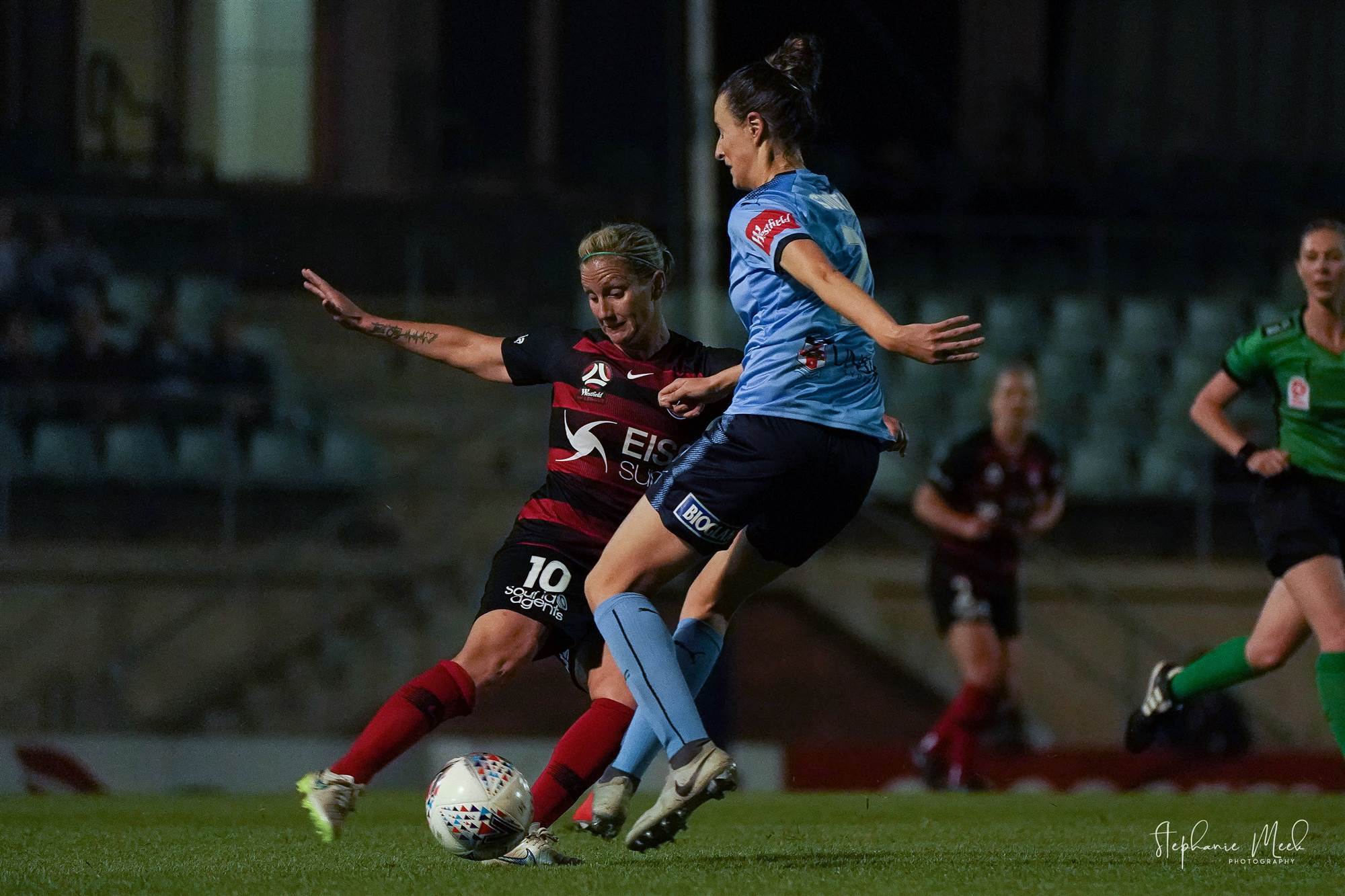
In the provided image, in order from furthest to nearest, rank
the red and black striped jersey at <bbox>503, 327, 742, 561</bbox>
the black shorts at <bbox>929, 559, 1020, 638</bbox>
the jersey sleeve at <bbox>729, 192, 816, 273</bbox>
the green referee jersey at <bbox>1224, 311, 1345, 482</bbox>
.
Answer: the black shorts at <bbox>929, 559, 1020, 638</bbox>
the green referee jersey at <bbox>1224, 311, 1345, 482</bbox>
the red and black striped jersey at <bbox>503, 327, 742, 561</bbox>
the jersey sleeve at <bbox>729, 192, 816, 273</bbox>

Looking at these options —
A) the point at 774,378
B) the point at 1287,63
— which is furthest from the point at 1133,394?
the point at 774,378

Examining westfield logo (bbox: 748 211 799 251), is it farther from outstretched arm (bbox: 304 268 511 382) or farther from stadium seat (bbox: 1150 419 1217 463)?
stadium seat (bbox: 1150 419 1217 463)

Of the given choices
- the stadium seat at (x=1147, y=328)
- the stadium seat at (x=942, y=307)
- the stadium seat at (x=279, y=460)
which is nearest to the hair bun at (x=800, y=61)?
the stadium seat at (x=279, y=460)

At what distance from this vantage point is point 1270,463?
623 centimetres

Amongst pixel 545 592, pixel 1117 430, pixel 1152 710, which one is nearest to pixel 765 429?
pixel 545 592

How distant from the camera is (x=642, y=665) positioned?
4.70 meters

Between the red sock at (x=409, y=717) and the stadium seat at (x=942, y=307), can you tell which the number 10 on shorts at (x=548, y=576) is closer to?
the red sock at (x=409, y=717)

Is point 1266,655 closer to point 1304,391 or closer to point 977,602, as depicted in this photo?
point 1304,391

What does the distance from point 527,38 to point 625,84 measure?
0.93m

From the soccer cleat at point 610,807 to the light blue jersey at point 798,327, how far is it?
969mm

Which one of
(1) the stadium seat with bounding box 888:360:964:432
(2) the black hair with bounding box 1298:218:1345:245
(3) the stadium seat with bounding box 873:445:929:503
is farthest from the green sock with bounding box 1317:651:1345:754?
(1) the stadium seat with bounding box 888:360:964:432

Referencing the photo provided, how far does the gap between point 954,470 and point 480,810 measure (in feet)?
17.7

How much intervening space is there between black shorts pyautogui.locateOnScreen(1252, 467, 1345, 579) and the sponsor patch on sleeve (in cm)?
239

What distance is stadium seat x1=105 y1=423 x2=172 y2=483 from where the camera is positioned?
464 inches
